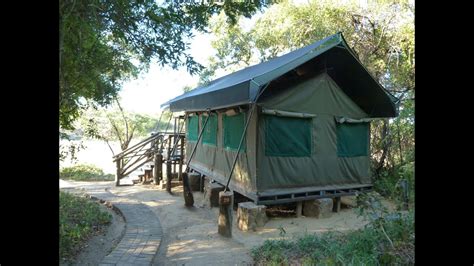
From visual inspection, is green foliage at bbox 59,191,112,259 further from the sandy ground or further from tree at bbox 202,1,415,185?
tree at bbox 202,1,415,185

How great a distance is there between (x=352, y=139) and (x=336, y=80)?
1.63m

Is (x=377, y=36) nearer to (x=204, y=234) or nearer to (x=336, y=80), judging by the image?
(x=336, y=80)

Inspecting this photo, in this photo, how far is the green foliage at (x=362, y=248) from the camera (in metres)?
3.41

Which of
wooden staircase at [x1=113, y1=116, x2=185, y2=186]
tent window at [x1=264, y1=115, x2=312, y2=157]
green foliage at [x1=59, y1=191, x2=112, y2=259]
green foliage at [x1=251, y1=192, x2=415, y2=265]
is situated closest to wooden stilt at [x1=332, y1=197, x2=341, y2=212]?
tent window at [x1=264, y1=115, x2=312, y2=157]

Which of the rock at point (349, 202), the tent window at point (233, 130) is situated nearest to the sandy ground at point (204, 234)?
the rock at point (349, 202)

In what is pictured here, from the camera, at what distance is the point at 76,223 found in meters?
5.93

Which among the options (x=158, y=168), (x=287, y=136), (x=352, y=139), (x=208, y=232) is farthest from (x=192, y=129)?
(x=208, y=232)

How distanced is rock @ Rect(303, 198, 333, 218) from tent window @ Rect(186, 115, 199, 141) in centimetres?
544

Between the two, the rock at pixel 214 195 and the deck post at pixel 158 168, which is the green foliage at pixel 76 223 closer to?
the rock at pixel 214 195

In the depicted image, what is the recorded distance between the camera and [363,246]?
3.85 metres

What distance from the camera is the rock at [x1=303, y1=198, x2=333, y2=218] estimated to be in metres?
7.39
